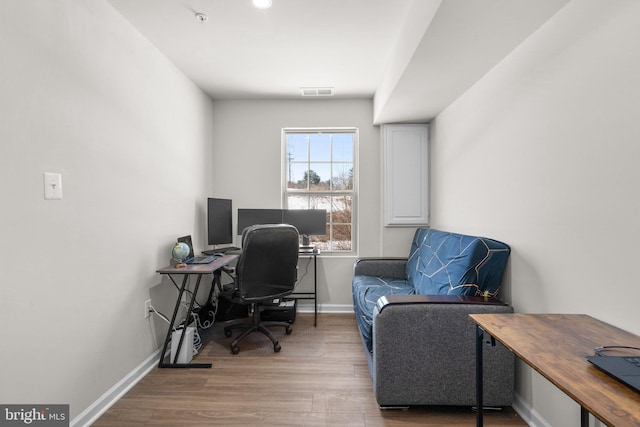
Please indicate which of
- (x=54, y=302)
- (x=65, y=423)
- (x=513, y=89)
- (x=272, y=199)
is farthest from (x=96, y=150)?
(x=513, y=89)

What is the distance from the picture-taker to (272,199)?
3.65 m

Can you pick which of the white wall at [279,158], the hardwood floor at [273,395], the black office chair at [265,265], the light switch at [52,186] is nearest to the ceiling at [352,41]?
the white wall at [279,158]

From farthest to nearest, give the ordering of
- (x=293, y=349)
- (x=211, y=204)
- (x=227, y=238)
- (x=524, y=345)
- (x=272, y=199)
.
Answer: (x=272, y=199) → (x=227, y=238) → (x=211, y=204) → (x=293, y=349) → (x=524, y=345)

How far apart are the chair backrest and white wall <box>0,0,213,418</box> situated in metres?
0.71

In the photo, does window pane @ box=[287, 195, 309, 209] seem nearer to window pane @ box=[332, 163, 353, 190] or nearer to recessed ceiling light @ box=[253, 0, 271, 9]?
window pane @ box=[332, 163, 353, 190]

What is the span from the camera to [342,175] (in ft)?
12.3

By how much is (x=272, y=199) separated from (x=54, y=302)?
234 cm

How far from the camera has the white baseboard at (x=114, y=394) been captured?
5.56 feet

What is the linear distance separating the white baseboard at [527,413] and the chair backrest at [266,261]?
1785 mm

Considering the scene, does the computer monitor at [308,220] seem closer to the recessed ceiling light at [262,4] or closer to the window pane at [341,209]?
the window pane at [341,209]

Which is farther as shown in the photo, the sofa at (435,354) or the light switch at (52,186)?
the sofa at (435,354)

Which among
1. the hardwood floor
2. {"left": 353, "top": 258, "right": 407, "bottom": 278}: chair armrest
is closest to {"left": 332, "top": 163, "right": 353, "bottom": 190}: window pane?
{"left": 353, "top": 258, "right": 407, "bottom": 278}: chair armrest

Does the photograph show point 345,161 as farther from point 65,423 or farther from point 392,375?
point 65,423

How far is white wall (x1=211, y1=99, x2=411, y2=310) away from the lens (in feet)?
11.9
